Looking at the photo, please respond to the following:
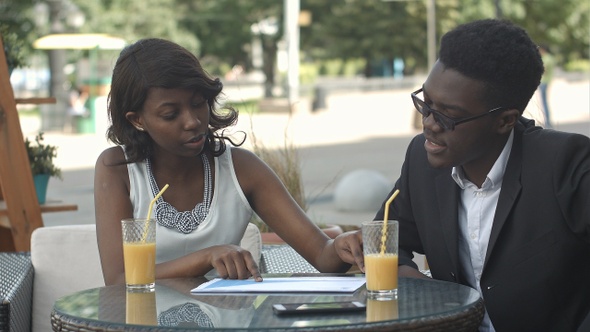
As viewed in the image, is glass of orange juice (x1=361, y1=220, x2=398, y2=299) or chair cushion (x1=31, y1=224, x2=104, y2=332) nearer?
glass of orange juice (x1=361, y1=220, x2=398, y2=299)

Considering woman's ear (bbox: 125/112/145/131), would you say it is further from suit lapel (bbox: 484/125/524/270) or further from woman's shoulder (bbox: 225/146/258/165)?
suit lapel (bbox: 484/125/524/270)

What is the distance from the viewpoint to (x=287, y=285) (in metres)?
2.83

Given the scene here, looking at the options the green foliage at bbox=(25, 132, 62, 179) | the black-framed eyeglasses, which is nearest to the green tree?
the green foliage at bbox=(25, 132, 62, 179)

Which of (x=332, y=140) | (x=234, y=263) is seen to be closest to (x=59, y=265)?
(x=234, y=263)

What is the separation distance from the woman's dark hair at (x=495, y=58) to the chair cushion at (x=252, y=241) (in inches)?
56.9

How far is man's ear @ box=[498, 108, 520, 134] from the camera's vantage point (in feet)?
9.68

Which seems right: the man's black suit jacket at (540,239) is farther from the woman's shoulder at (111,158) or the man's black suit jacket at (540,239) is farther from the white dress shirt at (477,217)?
the woman's shoulder at (111,158)

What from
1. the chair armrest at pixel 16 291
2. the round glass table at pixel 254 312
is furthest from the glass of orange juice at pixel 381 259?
the chair armrest at pixel 16 291

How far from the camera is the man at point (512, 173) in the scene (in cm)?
288

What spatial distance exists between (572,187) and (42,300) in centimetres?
215

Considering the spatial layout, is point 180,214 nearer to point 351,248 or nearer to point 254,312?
point 351,248

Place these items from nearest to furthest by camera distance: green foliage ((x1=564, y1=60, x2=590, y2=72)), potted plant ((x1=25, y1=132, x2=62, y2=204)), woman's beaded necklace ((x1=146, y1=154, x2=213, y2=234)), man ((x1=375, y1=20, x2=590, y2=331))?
man ((x1=375, y1=20, x2=590, y2=331)) → woman's beaded necklace ((x1=146, y1=154, x2=213, y2=234)) → potted plant ((x1=25, y1=132, x2=62, y2=204)) → green foliage ((x1=564, y1=60, x2=590, y2=72))

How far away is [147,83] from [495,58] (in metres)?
1.10

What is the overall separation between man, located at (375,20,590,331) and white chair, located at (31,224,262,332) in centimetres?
140
